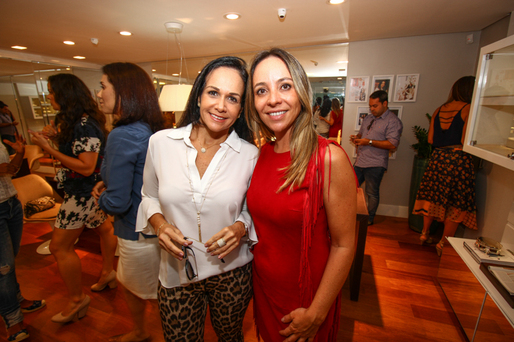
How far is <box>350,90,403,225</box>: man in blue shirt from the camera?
332cm

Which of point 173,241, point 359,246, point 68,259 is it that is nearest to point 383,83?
point 359,246

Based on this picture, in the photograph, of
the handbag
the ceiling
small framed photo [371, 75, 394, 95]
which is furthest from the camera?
small framed photo [371, 75, 394, 95]

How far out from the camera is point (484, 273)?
1644 millimetres

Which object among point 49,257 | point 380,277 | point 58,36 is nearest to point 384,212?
point 380,277

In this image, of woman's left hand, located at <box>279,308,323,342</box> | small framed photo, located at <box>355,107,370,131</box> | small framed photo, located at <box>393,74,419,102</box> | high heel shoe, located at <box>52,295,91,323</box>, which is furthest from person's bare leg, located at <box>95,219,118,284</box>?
small framed photo, located at <box>393,74,419,102</box>

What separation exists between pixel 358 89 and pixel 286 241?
362cm

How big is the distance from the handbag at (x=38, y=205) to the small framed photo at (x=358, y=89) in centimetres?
434

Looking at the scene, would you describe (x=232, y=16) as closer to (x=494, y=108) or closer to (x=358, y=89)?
(x=358, y=89)

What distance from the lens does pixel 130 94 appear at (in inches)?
55.1

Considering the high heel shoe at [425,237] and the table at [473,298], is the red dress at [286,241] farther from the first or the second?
the high heel shoe at [425,237]

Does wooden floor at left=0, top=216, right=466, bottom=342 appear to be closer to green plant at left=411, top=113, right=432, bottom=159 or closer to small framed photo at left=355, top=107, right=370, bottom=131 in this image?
green plant at left=411, top=113, right=432, bottom=159

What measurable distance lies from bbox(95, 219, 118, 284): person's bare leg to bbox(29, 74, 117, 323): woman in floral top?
0.28 m

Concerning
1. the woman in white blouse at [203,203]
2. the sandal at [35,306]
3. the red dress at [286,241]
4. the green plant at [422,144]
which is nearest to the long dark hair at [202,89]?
the woman in white blouse at [203,203]

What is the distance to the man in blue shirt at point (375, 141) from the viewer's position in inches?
131
